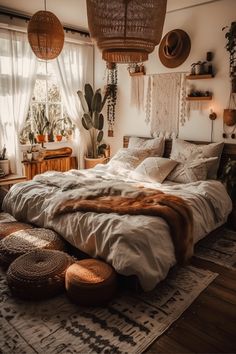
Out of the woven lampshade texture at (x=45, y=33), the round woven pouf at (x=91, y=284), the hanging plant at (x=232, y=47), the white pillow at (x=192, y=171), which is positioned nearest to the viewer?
the round woven pouf at (x=91, y=284)

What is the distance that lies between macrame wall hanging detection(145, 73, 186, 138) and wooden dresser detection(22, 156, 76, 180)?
1561 mm

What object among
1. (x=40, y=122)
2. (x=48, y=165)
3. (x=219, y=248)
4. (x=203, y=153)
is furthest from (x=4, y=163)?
(x=219, y=248)

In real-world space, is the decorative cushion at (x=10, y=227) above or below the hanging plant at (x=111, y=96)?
below

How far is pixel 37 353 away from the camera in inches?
71.7

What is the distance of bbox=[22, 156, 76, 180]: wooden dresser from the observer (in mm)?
4785

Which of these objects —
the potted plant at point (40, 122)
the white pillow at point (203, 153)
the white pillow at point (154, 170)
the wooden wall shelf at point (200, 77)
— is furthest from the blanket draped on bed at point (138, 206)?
the potted plant at point (40, 122)

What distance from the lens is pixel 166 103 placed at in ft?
15.0

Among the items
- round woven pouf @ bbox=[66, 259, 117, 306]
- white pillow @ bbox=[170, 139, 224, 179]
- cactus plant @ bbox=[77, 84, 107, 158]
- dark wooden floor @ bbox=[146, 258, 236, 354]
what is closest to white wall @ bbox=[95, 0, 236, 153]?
white pillow @ bbox=[170, 139, 224, 179]

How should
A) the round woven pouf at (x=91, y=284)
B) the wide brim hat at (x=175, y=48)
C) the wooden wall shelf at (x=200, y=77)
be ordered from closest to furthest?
the round woven pouf at (x=91, y=284) → the wooden wall shelf at (x=200, y=77) → the wide brim hat at (x=175, y=48)

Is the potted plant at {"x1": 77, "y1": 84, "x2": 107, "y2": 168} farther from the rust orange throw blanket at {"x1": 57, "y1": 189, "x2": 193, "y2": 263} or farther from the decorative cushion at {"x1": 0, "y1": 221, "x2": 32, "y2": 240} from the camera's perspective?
the rust orange throw blanket at {"x1": 57, "y1": 189, "x2": 193, "y2": 263}

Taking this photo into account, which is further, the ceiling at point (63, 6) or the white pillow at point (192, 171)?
the ceiling at point (63, 6)

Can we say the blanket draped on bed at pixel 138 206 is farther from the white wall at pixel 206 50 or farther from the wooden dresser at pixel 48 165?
the wooden dresser at pixel 48 165

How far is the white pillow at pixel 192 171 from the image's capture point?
3750mm

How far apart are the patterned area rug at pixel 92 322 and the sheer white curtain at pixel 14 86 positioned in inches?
96.9
